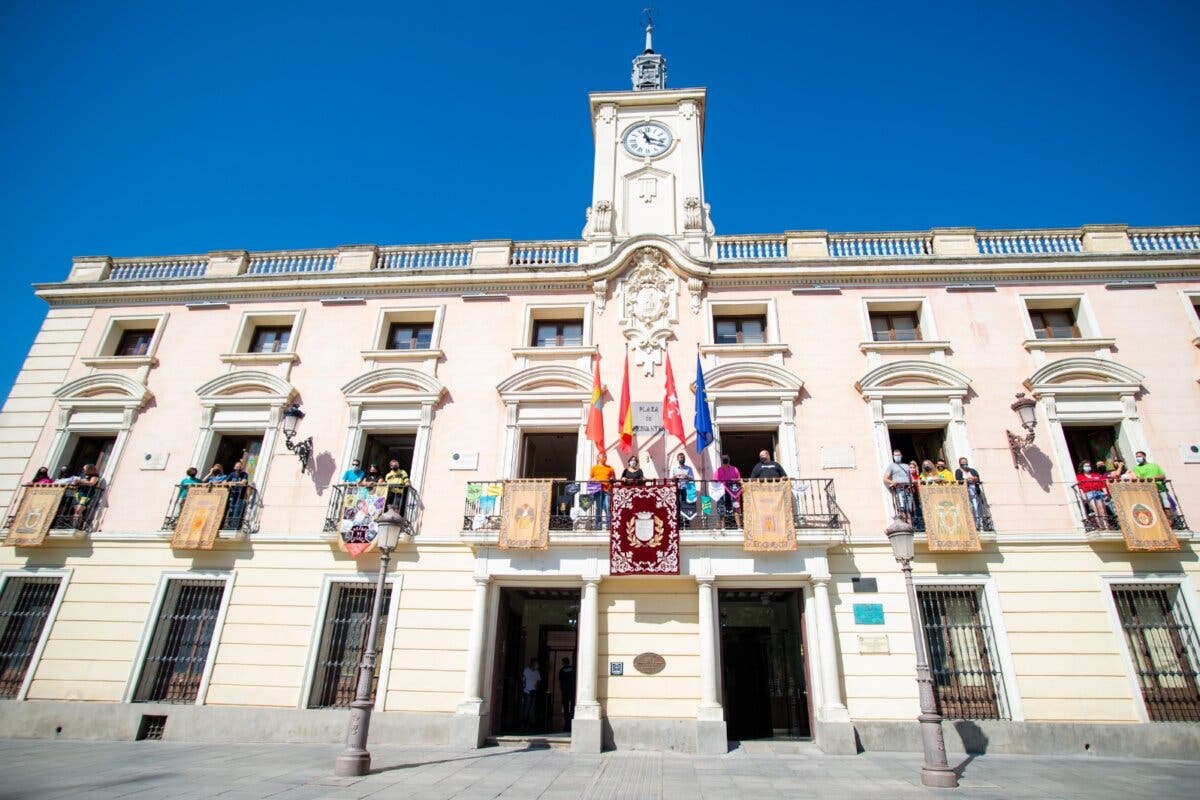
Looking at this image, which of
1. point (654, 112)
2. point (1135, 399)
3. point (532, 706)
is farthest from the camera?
point (654, 112)

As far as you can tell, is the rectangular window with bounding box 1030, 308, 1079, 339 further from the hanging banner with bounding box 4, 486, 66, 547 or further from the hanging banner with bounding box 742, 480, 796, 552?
the hanging banner with bounding box 4, 486, 66, 547

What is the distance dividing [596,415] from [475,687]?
5696 millimetres

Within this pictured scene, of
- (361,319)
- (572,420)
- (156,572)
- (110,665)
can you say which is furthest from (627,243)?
(110,665)

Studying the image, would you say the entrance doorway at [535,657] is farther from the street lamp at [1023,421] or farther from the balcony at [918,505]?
the street lamp at [1023,421]

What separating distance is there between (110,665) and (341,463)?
5.71 m

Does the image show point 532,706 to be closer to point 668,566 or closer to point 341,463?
point 668,566

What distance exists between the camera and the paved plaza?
7141mm

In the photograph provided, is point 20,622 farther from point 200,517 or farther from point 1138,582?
point 1138,582

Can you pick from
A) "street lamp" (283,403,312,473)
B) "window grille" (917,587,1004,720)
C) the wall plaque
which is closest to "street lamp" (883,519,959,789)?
"window grille" (917,587,1004,720)

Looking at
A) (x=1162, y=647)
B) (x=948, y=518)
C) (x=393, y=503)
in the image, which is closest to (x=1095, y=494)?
(x=1162, y=647)

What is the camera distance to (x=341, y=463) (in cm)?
1345

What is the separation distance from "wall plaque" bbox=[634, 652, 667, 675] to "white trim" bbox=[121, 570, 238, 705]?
826 centimetres

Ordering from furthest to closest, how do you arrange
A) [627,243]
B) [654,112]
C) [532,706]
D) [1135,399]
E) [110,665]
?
1. [654,112]
2. [627,243]
3. [532,706]
4. [1135,399]
5. [110,665]

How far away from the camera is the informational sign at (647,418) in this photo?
13.2 metres
